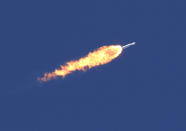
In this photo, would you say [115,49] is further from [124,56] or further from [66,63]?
[66,63]

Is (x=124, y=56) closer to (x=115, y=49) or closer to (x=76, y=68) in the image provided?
(x=115, y=49)

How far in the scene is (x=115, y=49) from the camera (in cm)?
5822

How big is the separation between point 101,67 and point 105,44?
10.6ft

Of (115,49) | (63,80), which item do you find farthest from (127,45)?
(63,80)

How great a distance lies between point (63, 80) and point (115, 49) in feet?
26.7

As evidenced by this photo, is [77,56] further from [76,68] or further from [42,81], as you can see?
[42,81]

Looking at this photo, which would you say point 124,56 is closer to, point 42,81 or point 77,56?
point 77,56

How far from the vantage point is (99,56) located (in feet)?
192

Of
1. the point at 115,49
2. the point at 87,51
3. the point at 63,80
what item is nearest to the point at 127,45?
the point at 115,49

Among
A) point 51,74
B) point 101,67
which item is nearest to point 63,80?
point 51,74

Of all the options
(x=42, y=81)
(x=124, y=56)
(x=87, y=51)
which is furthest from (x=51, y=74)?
(x=124, y=56)

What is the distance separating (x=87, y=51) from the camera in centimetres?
5909

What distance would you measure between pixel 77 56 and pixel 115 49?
526cm

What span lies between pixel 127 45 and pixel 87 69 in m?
6.34
